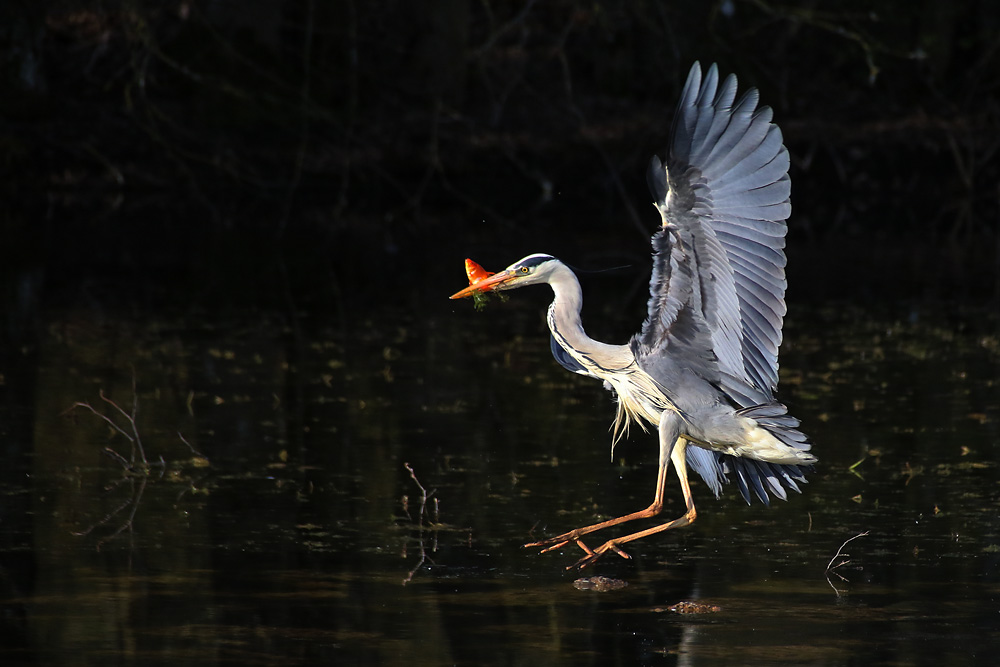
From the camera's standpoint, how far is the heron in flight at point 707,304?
6000mm

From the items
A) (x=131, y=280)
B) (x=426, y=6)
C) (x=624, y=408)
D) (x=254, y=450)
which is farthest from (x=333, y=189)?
(x=624, y=408)

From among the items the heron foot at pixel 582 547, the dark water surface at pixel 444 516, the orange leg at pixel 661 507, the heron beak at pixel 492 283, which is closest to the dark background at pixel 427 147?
the dark water surface at pixel 444 516

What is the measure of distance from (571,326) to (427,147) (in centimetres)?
1651

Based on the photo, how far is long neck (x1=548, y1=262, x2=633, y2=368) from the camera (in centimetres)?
624

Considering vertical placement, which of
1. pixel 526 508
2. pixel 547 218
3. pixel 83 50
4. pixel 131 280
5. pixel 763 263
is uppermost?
pixel 83 50

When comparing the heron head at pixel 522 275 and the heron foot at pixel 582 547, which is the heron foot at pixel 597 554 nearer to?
the heron foot at pixel 582 547

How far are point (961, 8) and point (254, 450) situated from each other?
2250cm

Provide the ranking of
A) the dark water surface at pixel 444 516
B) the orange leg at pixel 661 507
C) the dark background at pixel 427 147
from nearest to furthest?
the dark water surface at pixel 444 516, the orange leg at pixel 661 507, the dark background at pixel 427 147

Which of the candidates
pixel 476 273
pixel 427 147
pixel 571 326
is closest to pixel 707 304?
pixel 571 326

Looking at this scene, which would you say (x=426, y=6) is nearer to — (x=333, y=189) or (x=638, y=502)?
(x=333, y=189)

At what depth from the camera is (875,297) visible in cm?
1400

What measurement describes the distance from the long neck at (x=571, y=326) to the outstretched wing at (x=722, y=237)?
0.45ft

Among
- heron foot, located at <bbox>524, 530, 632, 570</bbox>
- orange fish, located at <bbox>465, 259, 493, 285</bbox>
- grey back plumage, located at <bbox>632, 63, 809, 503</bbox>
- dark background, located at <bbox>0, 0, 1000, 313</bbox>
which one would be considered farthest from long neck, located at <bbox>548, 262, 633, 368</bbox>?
dark background, located at <bbox>0, 0, 1000, 313</bbox>

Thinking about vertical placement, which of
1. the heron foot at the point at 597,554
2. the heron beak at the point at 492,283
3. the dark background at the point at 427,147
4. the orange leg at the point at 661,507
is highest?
the dark background at the point at 427,147
